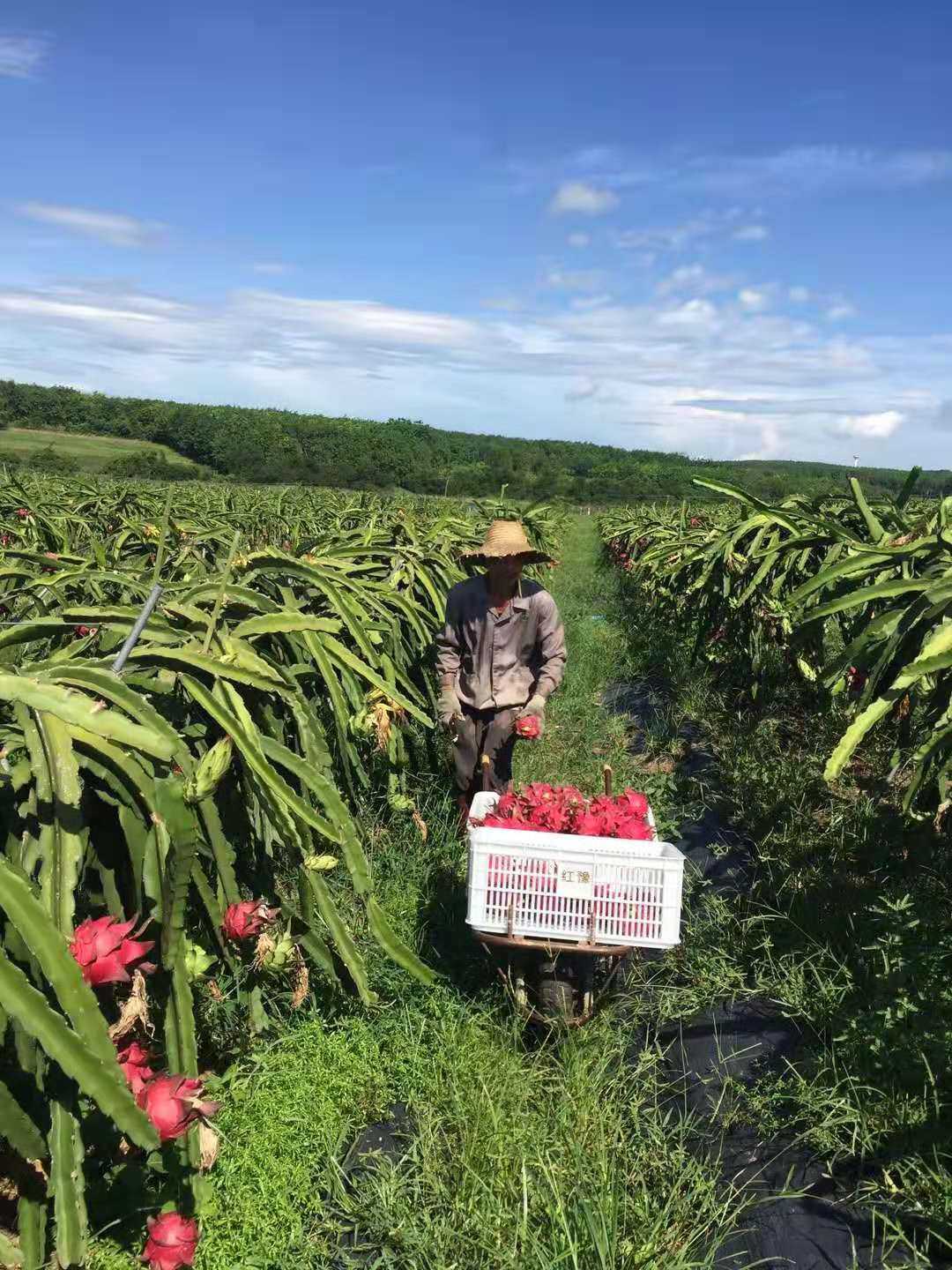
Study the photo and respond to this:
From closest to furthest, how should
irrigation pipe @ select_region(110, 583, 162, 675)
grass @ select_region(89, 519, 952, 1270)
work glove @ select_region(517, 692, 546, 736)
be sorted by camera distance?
1. irrigation pipe @ select_region(110, 583, 162, 675)
2. grass @ select_region(89, 519, 952, 1270)
3. work glove @ select_region(517, 692, 546, 736)

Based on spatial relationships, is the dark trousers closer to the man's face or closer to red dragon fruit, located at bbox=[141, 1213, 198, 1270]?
the man's face

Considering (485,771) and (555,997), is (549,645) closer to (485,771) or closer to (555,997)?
(485,771)

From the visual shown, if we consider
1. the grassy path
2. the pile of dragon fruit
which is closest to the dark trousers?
the grassy path

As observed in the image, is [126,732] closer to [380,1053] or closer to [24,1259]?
[24,1259]

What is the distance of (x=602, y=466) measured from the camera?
51812 millimetres

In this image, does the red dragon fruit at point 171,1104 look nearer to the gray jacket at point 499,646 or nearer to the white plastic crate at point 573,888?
the white plastic crate at point 573,888

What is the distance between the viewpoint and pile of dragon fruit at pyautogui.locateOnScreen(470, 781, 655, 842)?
115 inches

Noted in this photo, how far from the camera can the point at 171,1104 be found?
1577mm

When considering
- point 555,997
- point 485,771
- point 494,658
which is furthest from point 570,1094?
point 494,658

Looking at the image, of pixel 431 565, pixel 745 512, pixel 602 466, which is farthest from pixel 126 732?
pixel 602 466

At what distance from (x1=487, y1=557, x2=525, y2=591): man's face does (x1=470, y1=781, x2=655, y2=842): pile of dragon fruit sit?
1.31m

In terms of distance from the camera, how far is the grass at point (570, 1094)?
2.24 m

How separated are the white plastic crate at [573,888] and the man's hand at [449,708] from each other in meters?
1.55

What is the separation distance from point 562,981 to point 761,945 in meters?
0.93
